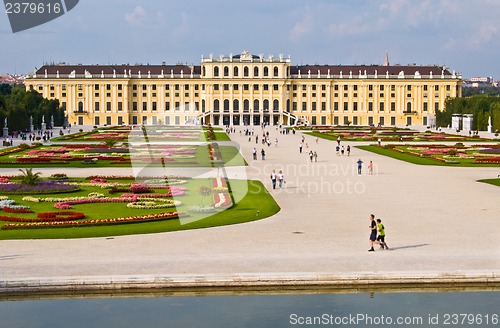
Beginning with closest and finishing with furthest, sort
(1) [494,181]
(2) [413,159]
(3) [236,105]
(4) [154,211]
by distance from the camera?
(4) [154,211], (1) [494,181], (2) [413,159], (3) [236,105]

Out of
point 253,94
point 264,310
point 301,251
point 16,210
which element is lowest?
point 264,310

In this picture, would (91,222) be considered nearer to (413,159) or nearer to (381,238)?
(381,238)

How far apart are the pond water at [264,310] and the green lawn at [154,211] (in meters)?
5.98

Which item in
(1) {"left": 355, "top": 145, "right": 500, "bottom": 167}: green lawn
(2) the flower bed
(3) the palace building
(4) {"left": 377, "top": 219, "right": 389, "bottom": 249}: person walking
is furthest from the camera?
(3) the palace building

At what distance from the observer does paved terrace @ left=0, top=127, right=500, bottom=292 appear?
620 inches

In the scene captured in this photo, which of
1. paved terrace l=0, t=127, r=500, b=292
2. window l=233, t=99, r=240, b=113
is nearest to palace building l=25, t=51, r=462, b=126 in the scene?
window l=233, t=99, r=240, b=113

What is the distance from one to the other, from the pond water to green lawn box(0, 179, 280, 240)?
19.6 ft

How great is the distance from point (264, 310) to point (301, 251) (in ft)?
13.5

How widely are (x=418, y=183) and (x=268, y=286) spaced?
740 inches

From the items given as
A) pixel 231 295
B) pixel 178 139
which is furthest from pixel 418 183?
pixel 178 139

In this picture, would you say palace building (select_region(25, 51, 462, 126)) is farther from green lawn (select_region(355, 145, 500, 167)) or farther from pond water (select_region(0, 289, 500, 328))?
pond water (select_region(0, 289, 500, 328))

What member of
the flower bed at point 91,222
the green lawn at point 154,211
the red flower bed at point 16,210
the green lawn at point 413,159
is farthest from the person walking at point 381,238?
the green lawn at point 413,159

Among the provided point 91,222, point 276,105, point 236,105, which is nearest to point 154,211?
point 91,222

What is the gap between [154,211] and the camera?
24.9 meters
